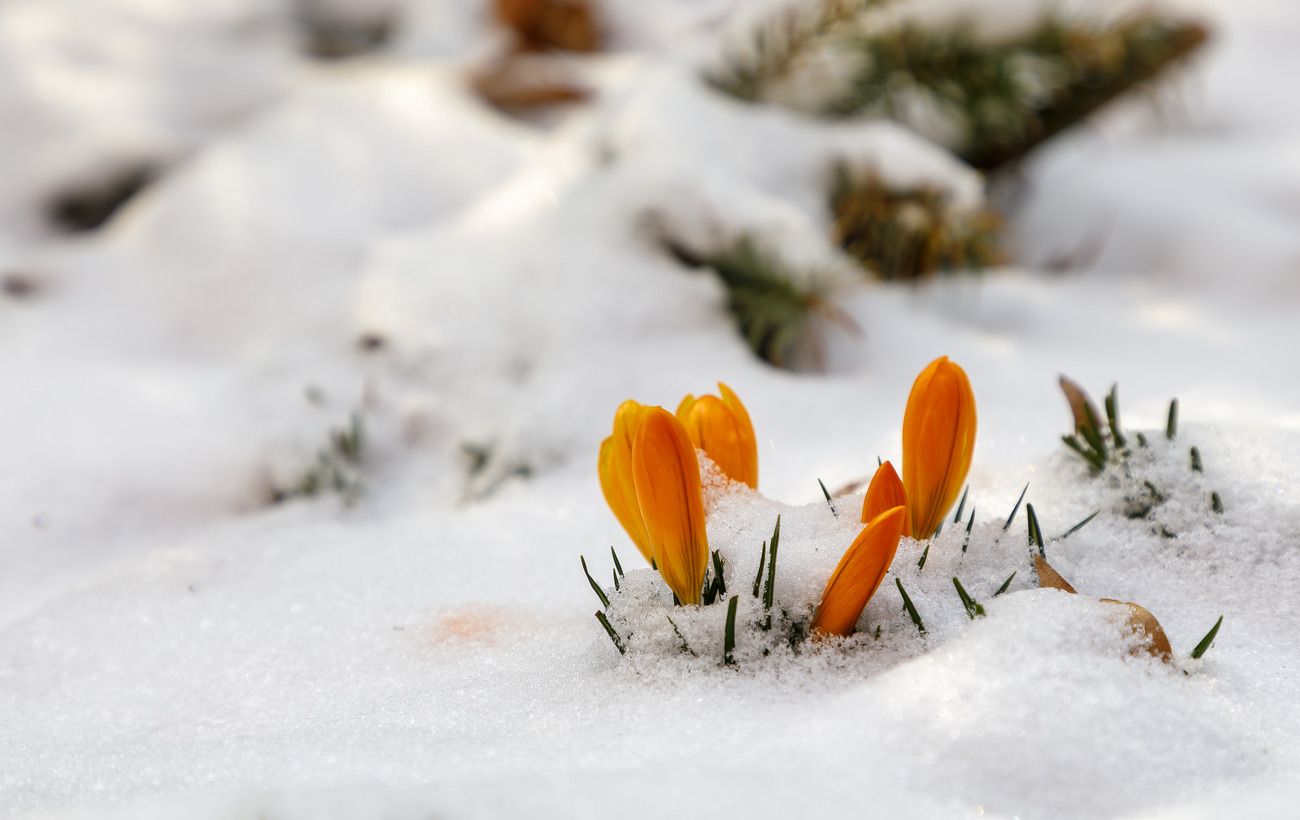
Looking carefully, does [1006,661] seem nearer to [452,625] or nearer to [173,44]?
[452,625]

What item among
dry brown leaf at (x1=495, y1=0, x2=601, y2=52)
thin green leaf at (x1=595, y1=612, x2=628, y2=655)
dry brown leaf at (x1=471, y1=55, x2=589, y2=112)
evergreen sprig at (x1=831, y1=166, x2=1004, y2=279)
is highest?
dry brown leaf at (x1=495, y1=0, x2=601, y2=52)

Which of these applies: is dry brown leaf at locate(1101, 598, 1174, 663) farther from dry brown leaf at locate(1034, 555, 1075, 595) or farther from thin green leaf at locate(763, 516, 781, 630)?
thin green leaf at locate(763, 516, 781, 630)

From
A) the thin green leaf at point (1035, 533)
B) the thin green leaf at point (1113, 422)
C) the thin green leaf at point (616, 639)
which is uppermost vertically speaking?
the thin green leaf at point (1113, 422)

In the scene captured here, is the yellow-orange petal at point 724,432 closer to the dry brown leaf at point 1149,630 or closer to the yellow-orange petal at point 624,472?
the yellow-orange petal at point 624,472

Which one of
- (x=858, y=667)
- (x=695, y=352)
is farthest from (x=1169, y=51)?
(x=858, y=667)

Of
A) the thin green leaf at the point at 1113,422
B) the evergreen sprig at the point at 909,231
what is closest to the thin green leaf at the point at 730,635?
the thin green leaf at the point at 1113,422

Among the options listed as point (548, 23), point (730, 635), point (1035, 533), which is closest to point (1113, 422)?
point (1035, 533)

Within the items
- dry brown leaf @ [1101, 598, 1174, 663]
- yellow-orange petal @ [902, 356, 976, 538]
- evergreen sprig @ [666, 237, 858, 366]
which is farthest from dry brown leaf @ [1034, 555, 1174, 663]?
evergreen sprig @ [666, 237, 858, 366]
